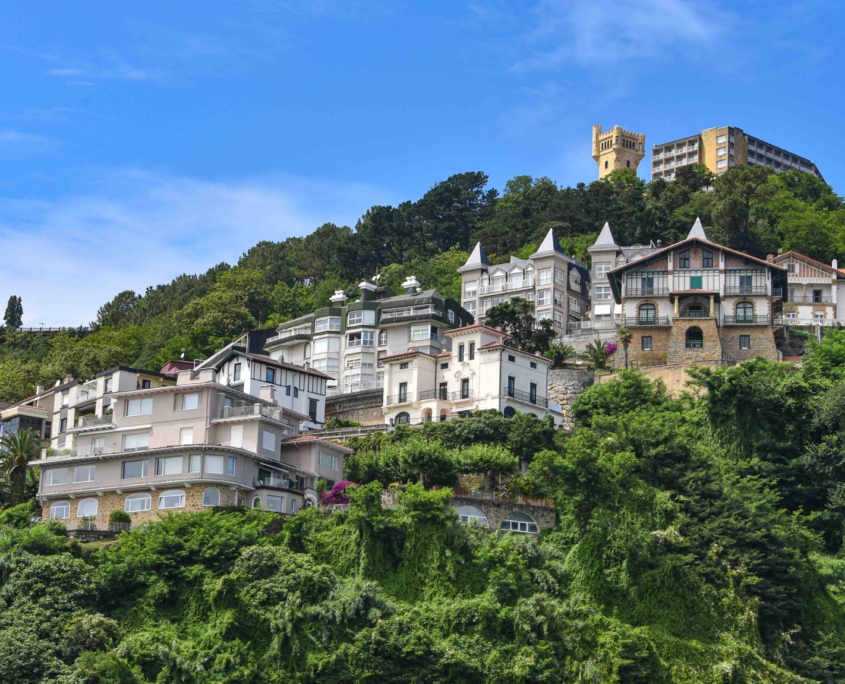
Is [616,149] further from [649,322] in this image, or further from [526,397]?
[526,397]

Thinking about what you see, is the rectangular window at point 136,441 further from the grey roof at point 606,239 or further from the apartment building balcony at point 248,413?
the grey roof at point 606,239

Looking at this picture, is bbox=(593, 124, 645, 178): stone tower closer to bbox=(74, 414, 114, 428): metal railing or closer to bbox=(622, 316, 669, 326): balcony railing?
bbox=(622, 316, 669, 326): balcony railing

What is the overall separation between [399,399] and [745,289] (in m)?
26.5

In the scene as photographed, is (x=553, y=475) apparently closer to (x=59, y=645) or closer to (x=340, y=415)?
(x=59, y=645)

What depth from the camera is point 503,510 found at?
61656mm

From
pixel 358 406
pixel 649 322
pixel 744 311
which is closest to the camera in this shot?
pixel 358 406

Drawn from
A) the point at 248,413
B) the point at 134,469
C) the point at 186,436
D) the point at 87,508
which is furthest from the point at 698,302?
the point at 87,508

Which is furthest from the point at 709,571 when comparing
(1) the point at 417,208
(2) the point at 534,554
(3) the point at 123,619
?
(1) the point at 417,208

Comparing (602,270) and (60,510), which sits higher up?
(602,270)

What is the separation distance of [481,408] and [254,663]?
30597 millimetres

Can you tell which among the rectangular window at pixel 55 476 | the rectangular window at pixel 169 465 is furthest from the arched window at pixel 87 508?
the rectangular window at pixel 169 465

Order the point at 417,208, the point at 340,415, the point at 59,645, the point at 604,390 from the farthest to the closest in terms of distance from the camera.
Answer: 1. the point at 417,208
2. the point at 340,415
3. the point at 604,390
4. the point at 59,645

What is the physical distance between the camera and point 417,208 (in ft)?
459

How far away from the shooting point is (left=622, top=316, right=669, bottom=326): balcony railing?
91.7 meters
